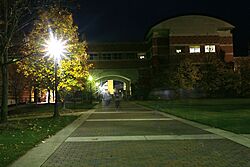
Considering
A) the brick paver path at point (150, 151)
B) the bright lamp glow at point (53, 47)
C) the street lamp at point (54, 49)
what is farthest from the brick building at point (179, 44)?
the brick paver path at point (150, 151)

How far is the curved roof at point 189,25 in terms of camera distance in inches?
2598

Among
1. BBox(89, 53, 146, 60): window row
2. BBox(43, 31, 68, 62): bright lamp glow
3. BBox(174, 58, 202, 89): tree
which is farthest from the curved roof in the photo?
BBox(43, 31, 68, 62): bright lamp glow

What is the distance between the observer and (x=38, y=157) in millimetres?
8867

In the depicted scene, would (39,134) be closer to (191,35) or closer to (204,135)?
(204,135)

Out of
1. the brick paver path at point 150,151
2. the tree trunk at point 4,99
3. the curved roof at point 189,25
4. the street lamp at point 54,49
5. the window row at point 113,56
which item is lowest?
the brick paver path at point 150,151

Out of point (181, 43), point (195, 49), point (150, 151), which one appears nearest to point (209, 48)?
point (195, 49)

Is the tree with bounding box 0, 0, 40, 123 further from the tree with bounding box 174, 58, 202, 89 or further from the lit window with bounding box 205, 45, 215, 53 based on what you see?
the lit window with bounding box 205, 45, 215, 53

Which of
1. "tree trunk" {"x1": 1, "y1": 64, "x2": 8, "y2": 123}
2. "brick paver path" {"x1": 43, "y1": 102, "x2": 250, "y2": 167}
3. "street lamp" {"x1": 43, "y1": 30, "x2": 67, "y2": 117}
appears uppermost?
"street lamp" {"x1": 43, "y1": 30, "x2": 67, "y2": 117}

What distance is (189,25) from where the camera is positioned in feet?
218

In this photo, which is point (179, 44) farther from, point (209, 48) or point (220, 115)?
point (220, 115)

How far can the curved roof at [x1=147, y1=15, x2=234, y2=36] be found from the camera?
66.0m

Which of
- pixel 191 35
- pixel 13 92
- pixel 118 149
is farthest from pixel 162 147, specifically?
pixel 191 35

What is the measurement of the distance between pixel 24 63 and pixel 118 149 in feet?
60.4

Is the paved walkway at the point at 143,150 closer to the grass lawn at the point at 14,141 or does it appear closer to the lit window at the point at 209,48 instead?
the grass lawn at the point at 14,141
